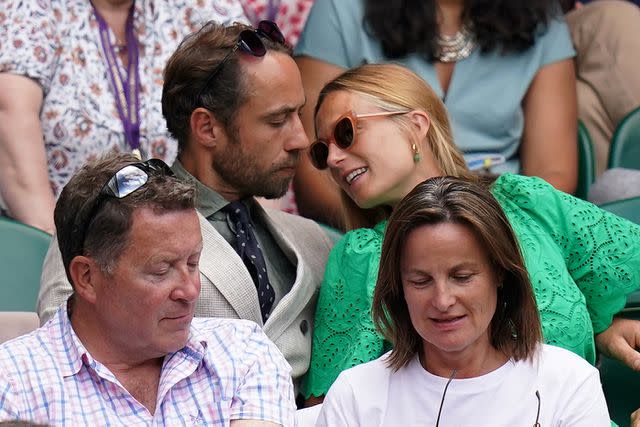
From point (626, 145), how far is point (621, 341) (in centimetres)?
131

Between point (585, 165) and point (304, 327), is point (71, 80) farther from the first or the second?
point (585, 165)

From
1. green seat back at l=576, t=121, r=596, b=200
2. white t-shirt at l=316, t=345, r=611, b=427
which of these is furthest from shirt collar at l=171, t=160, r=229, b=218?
green seat back at l=576, t=121, r=596, b=200

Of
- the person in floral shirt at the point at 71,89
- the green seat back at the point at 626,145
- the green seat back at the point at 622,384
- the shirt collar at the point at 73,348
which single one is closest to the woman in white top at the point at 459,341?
the shirt collar at the point at 73,348

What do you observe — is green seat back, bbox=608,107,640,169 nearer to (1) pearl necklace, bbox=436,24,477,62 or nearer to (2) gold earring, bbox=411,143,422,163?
(1) pearl necklace, bbox=436,24,477,62

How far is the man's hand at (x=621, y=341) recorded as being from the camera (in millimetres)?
3467

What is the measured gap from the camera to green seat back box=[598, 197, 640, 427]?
3.61 meters

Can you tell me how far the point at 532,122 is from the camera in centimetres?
466

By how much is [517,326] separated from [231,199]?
43.4 inches

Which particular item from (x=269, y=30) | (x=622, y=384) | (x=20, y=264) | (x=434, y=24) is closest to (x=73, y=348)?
(x=20, y=264)

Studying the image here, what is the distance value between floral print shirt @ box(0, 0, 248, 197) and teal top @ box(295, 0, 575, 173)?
61cm

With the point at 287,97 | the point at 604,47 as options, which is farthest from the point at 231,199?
the point at 604,47

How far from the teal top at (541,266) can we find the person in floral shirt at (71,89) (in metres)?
1.08

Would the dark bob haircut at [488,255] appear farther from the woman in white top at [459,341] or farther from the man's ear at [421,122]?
the man's ear at [421,122]

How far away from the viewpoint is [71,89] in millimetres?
4348
